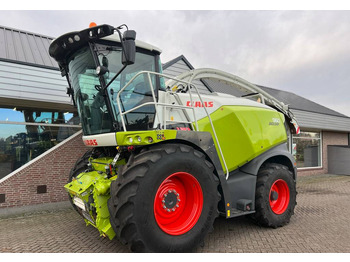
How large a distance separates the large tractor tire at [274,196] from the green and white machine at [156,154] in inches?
0.7

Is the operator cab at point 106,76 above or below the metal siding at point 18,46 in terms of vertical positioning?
below

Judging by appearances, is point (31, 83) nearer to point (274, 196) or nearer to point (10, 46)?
point (10, 46)

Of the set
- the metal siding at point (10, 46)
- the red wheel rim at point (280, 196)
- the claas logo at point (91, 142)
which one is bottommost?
the red wheel rim at point (280, 196)

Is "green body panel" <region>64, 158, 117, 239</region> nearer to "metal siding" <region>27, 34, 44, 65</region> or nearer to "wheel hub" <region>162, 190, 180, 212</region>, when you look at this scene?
"wheel hub" <region>162, 190, 180, 212</region>

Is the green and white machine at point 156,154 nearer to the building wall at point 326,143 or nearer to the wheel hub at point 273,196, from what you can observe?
the wheel hub at point 273,196

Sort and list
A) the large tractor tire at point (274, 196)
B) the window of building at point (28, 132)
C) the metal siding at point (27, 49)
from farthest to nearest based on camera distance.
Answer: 1. the metal siding at point (27, 49)
2. the window of building at point (28, 132)
3. the large tractor tire at point (274, 196)

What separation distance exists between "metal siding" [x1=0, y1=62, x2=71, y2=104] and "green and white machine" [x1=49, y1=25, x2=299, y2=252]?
2.56m

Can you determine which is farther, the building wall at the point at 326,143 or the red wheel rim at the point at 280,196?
the building wall at the point at 326,143

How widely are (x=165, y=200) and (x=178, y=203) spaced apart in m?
0.24

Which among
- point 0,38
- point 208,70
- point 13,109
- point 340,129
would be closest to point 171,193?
point 208,70

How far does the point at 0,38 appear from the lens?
7.57 metres

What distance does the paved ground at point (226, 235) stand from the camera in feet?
12.9

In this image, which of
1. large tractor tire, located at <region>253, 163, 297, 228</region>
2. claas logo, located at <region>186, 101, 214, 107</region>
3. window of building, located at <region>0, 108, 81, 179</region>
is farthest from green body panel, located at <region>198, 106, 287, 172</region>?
window of building, located at <region>0, 108, 81, 179</region>

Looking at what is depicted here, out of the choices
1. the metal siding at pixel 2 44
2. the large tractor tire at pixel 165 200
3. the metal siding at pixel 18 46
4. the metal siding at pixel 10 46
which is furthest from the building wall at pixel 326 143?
the metal siding at pixel 2 44
